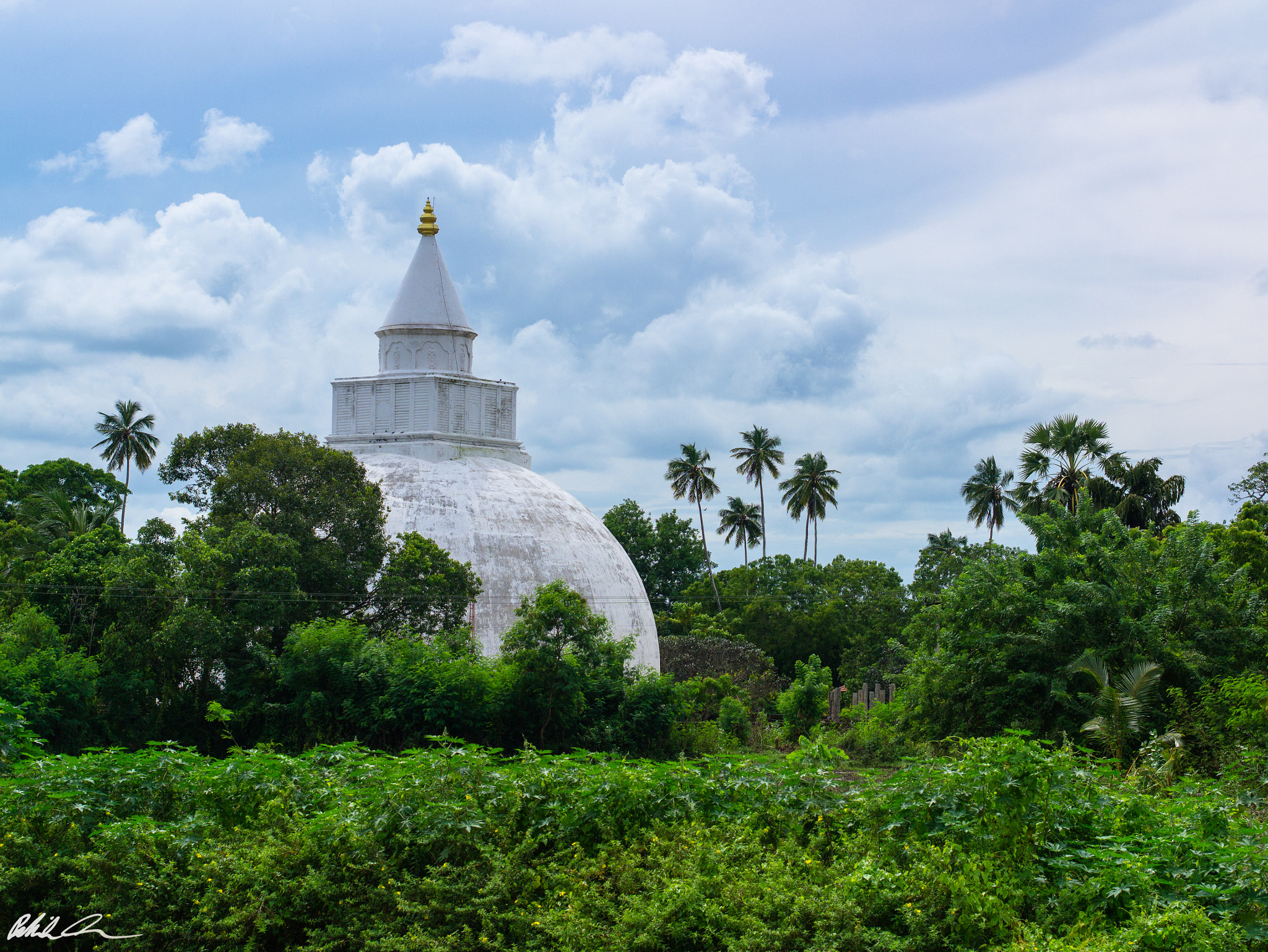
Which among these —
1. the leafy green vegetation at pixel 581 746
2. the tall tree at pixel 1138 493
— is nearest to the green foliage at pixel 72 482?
the leafy green vegetation at pixel 581 746

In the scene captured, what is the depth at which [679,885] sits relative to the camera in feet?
28.9

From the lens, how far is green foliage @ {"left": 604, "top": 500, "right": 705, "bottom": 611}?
5506 cm

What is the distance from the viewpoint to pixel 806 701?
35.3 m

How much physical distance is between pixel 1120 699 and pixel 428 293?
26873 millimetres

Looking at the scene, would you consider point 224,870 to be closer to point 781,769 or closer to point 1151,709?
point 781,769

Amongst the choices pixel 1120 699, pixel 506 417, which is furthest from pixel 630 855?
pixel 506 417

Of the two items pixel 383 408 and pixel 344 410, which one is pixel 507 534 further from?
pixel 344 410

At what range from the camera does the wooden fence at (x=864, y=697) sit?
3562cm

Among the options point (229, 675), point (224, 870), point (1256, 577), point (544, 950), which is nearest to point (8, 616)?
point (229, 675)

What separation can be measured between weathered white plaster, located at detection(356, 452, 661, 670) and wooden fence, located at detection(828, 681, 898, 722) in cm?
590

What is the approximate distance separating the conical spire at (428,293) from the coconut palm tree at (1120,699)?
25059mm

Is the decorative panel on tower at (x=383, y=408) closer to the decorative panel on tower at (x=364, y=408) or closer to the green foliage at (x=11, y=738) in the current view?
the decorative panel on tower at (x=364, y=408)

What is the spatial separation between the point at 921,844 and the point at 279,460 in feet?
66.9

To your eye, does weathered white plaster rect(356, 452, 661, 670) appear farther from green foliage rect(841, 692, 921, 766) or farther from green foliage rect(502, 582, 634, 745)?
green foliage rect(841, 692, 921, 766)
